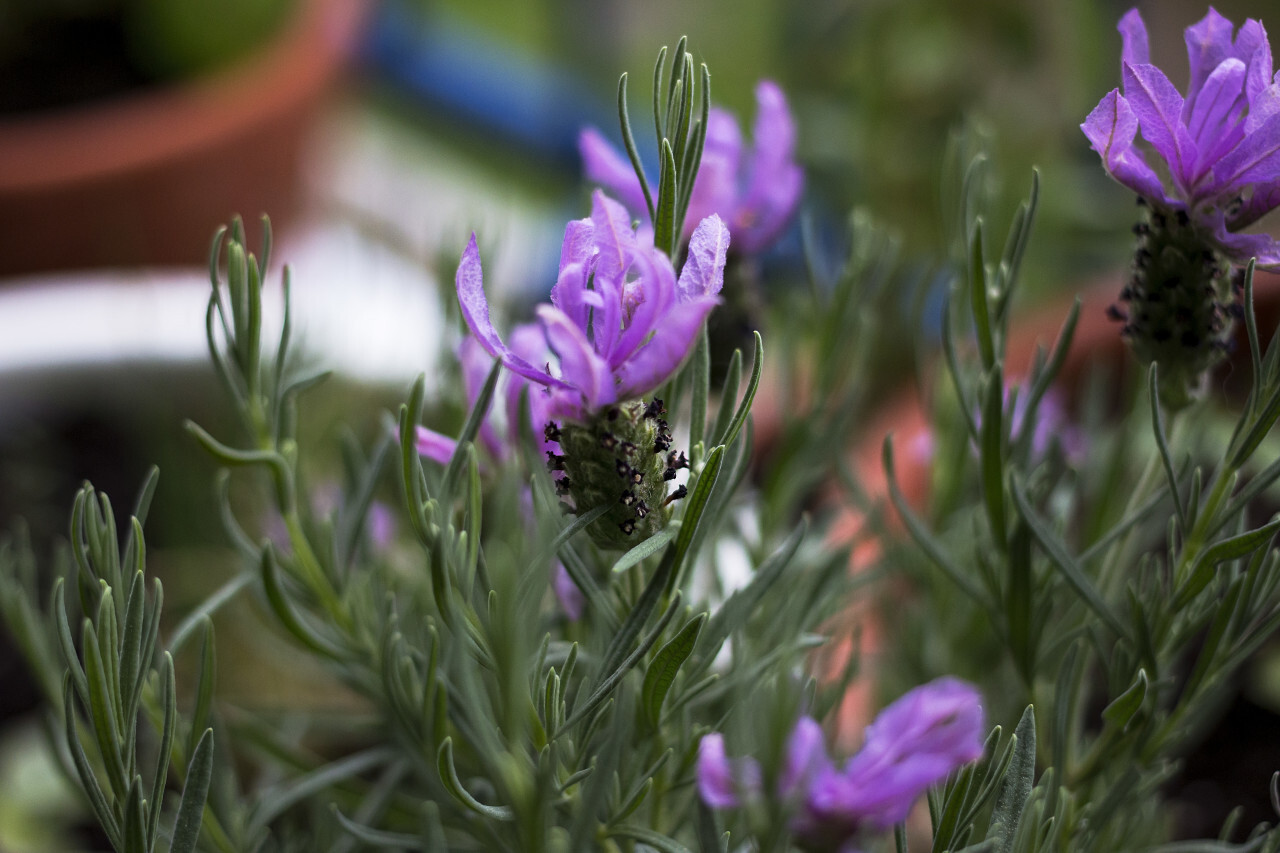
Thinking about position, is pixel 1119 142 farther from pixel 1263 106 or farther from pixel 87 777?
pixel 87 777

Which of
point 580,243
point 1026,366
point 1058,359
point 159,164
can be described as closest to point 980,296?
point 1058,359

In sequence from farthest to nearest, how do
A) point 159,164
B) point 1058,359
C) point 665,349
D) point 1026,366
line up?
point 159,164 < point 1026,366 < point 1058,359 < point 665,349

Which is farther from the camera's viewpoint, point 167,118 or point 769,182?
point 167,118

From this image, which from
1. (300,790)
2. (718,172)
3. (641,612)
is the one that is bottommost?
(300,790)

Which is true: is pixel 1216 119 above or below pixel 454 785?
above

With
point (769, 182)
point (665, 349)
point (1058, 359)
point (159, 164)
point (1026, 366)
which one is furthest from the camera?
point (159, 164)

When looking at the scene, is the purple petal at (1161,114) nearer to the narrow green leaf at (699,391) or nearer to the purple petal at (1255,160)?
the purple petal at (1255,160)

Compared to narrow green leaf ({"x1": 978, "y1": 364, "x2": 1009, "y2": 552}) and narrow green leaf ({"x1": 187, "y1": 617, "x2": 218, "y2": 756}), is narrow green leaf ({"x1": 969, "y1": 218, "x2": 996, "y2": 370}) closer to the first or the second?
narrow green leaf ({"x1": 978, "y1": 364, "x2": 1009, "y2": 552})

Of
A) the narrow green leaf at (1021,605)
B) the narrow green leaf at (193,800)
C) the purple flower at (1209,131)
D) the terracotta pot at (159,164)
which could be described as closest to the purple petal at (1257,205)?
the purple flower at (1209,131)
